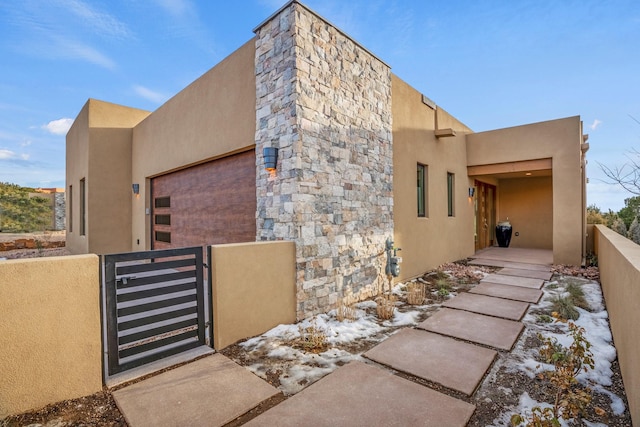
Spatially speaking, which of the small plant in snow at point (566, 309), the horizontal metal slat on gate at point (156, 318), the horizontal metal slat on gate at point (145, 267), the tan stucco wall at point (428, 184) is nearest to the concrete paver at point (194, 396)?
the horizontal metal slat on gate at point (156, 318)

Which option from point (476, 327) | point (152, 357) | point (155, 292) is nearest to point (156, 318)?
point (155, 292)

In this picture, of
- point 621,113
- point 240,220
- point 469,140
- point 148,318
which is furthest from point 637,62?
point 148,318

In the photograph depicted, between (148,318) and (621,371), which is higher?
(148,318)

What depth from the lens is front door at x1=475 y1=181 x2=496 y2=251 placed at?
9.95 m

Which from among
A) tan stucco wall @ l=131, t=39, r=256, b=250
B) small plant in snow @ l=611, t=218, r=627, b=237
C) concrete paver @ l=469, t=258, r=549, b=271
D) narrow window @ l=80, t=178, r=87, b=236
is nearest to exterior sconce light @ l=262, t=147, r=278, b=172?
tan stucco wall @ l=131, t=39, r=256, b=250

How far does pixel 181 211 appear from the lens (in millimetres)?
6820

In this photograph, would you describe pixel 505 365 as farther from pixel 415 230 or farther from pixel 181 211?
pixel 181 211

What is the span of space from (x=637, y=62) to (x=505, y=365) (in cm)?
699

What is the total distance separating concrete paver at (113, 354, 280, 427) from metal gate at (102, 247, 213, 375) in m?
0.32

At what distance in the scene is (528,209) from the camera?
34.6 ft

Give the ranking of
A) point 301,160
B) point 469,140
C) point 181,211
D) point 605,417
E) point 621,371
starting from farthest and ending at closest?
point 469,140
point 181,211
point 301,160
point 621,371
point 605,417

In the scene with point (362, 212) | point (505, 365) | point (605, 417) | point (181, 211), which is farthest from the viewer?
point (181, 211)

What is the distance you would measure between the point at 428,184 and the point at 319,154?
3.74 metres

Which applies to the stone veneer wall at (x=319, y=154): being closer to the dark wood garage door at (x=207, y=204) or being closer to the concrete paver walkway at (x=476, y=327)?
the dark wood garage door at (x=207, y=204)
